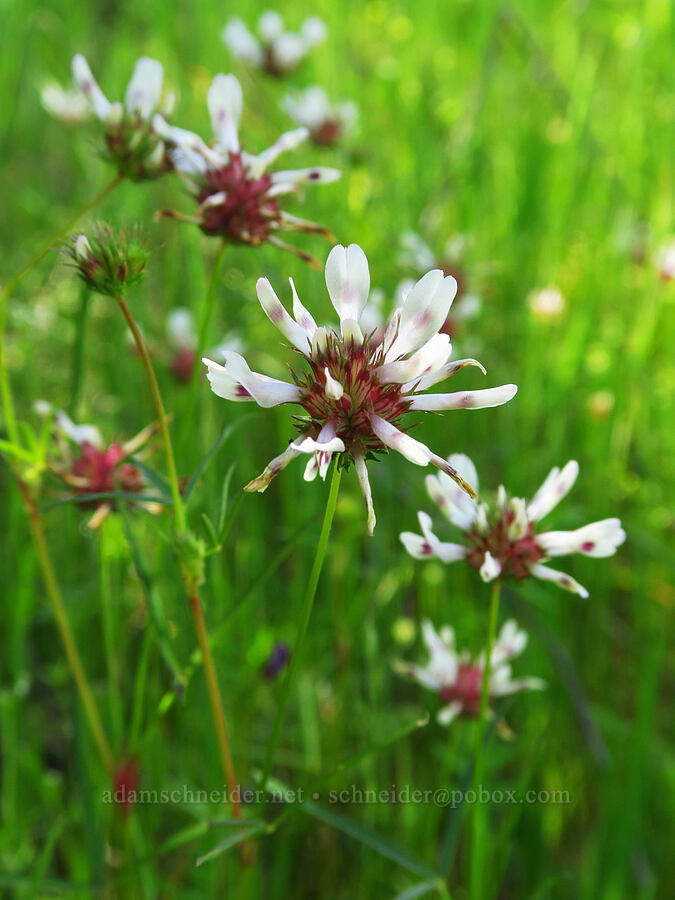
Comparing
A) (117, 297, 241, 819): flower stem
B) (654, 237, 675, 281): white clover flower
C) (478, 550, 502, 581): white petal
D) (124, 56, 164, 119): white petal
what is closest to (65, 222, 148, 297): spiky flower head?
(117, 297, 241, 819): flower stem

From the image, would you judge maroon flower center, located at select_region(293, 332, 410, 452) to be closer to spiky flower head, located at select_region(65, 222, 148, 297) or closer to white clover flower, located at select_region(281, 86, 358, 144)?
spiky flower head, located at select_region(65, 222, 148, 297)

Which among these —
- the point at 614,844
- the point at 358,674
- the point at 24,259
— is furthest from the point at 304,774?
the point at 24,259

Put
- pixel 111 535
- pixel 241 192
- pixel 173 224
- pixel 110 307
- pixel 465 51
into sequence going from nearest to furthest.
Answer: pixel 241 192 → pixel 111 535 → pixel 110 307 → pixel 173 224 → pixel 465 51

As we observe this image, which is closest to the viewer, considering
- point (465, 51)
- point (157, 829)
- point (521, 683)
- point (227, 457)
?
point (521, 683)

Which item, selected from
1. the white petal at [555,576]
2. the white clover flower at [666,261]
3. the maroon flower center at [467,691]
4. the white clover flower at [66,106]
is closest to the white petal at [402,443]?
the white petal at [555,576]

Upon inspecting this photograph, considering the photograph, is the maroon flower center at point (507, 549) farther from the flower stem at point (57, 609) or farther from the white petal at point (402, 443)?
the flower stem at point (57, 609)

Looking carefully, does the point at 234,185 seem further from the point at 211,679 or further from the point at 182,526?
the point at 211,679

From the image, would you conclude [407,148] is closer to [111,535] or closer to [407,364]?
[111,535]
